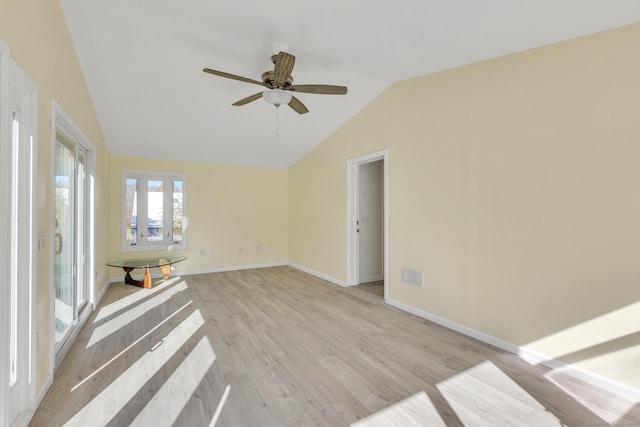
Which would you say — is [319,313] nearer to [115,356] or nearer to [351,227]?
[351,227]

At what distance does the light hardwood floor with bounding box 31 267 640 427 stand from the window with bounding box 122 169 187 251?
2.01 meters

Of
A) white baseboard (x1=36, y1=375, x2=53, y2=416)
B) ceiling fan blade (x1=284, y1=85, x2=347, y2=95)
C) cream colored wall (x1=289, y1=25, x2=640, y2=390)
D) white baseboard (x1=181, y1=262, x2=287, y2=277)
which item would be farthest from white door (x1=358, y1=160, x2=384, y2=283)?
white baseboard (x1=36, y1=375, x2=53, y2=416)

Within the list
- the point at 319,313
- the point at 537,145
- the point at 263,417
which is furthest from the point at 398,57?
the point at 263,417

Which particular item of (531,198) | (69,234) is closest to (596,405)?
(531,198)

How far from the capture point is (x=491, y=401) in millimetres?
1929

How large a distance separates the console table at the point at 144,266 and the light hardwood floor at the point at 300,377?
1.12m

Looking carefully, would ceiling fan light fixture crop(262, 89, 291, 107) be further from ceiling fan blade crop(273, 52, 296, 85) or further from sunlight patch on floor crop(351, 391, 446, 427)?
sunlight patch on floor crop(351, 391, 446, 427)

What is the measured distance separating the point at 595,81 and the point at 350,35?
1934mm

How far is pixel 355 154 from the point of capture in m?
4.60

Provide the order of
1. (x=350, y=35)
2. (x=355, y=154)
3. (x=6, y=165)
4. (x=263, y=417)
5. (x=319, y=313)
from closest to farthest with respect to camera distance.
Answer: (x=6, y=165) → (x=263, y=417) → (x=350, y=35) → (x=319, y=313) → (x=355, y=154)

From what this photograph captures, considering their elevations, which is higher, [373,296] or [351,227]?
[351,227]

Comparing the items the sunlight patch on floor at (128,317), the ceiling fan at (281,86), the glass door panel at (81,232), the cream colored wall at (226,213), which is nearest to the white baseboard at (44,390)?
the sunlight patch on floor at (128,317)

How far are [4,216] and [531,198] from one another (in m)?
3.59

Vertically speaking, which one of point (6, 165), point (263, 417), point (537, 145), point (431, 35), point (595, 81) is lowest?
point (263, 417)
